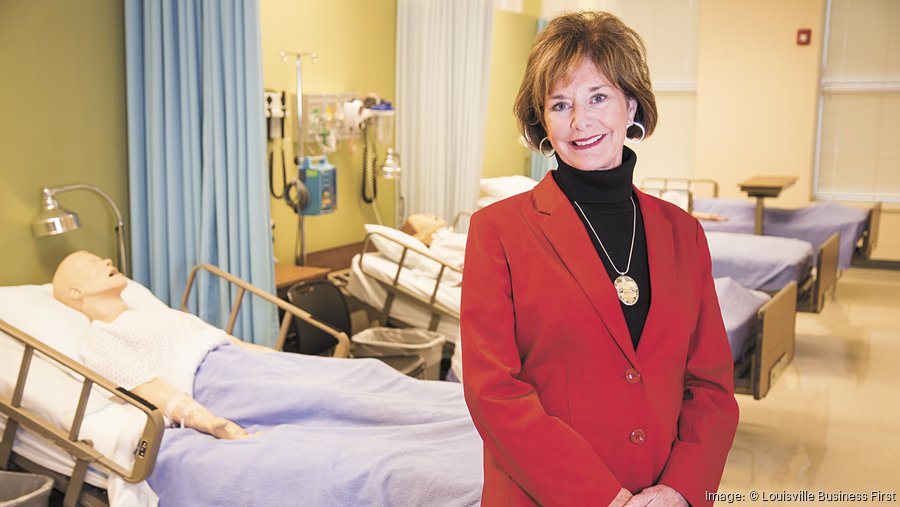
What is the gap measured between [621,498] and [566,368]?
0.22 meters

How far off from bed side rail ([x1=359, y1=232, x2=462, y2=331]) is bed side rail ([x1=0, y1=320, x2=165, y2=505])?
2236mm

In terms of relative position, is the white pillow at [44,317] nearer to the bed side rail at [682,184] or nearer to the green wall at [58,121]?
the green wall at [58,121]

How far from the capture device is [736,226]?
734 centimetres

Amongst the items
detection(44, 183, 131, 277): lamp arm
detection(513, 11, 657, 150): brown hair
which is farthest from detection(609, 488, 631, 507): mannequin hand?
detection(44, 183, 131, 277): lamp arm

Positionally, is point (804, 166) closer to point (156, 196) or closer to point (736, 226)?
point (736, 226)

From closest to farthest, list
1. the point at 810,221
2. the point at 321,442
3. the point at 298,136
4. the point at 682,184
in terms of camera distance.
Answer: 1. the point at 321,442
2. the point at 298,136
3. the point at 810,221
4. the point at 682,184

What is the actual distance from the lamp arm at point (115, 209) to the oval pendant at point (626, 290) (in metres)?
2.56

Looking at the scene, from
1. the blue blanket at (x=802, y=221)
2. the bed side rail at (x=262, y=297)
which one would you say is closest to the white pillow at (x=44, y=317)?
the bed side rail at (x=262, y=297)

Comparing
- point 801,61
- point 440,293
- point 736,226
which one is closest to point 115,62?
point 440,293

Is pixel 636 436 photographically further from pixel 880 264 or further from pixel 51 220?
pixel 880 264

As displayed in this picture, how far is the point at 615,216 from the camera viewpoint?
1.48 m

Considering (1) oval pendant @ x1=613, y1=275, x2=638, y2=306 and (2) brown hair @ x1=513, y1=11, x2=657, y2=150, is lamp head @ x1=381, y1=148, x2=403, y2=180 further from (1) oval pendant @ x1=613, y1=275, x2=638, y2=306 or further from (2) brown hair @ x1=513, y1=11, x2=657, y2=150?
(1) oval pendant @ x1=613, y1=275, x2=638, y2=306

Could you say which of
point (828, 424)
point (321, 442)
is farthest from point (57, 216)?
point (828, 424)

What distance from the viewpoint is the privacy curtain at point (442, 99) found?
5312 mm
